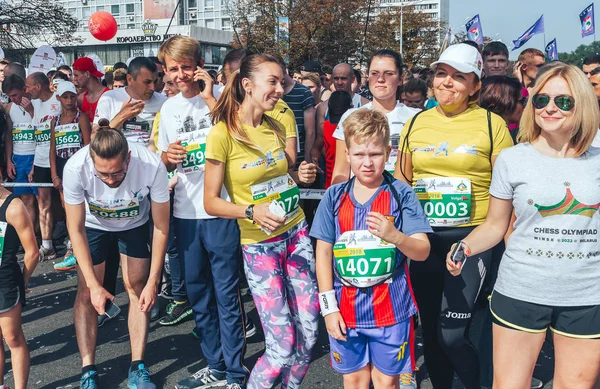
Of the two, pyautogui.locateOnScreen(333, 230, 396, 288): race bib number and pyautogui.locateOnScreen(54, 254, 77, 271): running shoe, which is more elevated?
pyautogui.locateOnScreen(333, 230, 396, 288): race bib number

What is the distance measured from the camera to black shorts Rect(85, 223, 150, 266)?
3.98 meters

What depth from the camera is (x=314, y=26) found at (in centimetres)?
3584

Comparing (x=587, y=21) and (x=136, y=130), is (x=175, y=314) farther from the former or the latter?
(x=587, y=21)

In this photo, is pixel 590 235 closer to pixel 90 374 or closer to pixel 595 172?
pixel 595 172

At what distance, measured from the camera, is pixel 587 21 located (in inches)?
686

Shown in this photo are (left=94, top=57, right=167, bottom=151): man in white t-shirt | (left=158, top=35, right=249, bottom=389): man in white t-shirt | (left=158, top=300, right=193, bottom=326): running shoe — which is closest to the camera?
(left=158, top=35, right=249, bottom=389): man in white t-shirt

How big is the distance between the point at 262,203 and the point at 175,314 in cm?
231

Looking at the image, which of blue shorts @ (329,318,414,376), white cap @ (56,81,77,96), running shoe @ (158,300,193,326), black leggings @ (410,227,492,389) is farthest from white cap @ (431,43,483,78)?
white cap @ (56,81,77,96)

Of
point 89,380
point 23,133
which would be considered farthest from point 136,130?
point 23,133

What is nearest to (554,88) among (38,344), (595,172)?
(595,172)

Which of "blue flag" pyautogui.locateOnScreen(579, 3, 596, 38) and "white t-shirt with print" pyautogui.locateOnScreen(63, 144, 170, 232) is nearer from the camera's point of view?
"white t-shirt with print" pyautogui.locateOnScreen(63, 144, 170, 232)

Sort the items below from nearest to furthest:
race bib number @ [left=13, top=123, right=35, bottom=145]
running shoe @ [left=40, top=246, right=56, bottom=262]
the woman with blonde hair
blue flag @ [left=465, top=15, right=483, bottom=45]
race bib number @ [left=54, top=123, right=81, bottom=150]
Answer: the woman with blonde hair → race bib number @ [left=54, top=123, right=81, bottom=150] → running shoe @ [left=40, top=246, right=56, bottom=262] → race bib number @ [left=13, top=123, right=35, bottom=145] → blue flag @ [left=465, top=15, right=483, bottom=45]

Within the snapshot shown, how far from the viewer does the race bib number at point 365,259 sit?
2.84m

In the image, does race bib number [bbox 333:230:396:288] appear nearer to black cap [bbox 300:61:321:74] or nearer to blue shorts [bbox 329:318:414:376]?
blue shorts [bbox 329:318:414:376]
